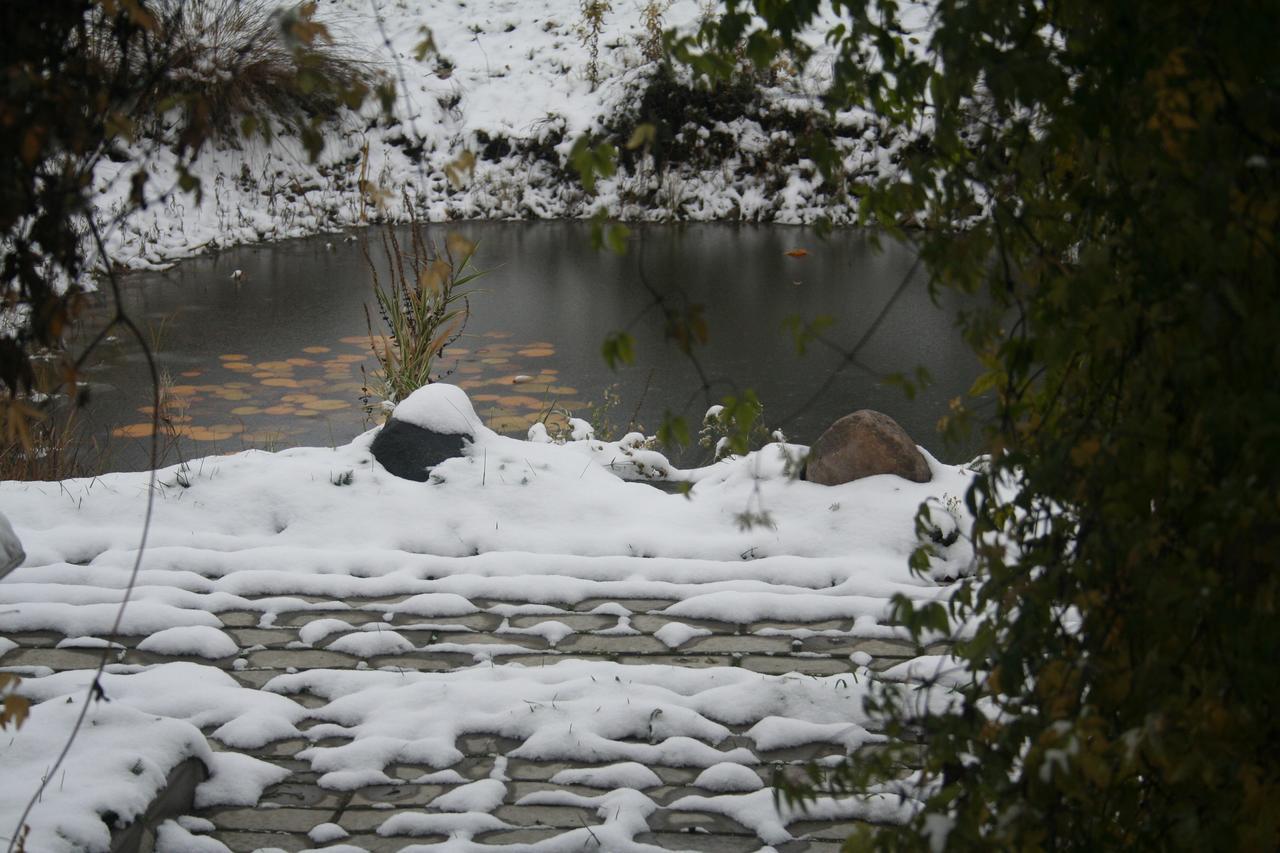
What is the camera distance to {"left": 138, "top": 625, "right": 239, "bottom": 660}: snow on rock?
3.23 metres

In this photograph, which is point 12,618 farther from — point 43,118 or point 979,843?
point 979,843

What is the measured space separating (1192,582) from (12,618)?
311cm

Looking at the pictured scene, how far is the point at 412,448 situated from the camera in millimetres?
4598

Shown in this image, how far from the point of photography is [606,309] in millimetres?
8828

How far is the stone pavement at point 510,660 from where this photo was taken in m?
2.43

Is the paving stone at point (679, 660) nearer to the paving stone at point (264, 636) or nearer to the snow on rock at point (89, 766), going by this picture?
the paving stone at point (264, 636)

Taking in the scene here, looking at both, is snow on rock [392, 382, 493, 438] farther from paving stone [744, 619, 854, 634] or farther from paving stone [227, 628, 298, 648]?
paving stone [744, 619, 854, 634]

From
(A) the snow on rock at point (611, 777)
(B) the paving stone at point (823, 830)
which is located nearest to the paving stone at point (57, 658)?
(A) the snow on rock at point (611, 777)

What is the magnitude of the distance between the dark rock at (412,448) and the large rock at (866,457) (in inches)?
52.9

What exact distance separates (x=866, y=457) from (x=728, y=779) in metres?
1.98

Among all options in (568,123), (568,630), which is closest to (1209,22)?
(568,630)

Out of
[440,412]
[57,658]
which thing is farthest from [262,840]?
[440,412]

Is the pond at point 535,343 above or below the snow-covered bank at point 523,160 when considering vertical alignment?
below

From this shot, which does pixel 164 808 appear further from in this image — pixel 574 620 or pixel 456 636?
pixel 574 620
